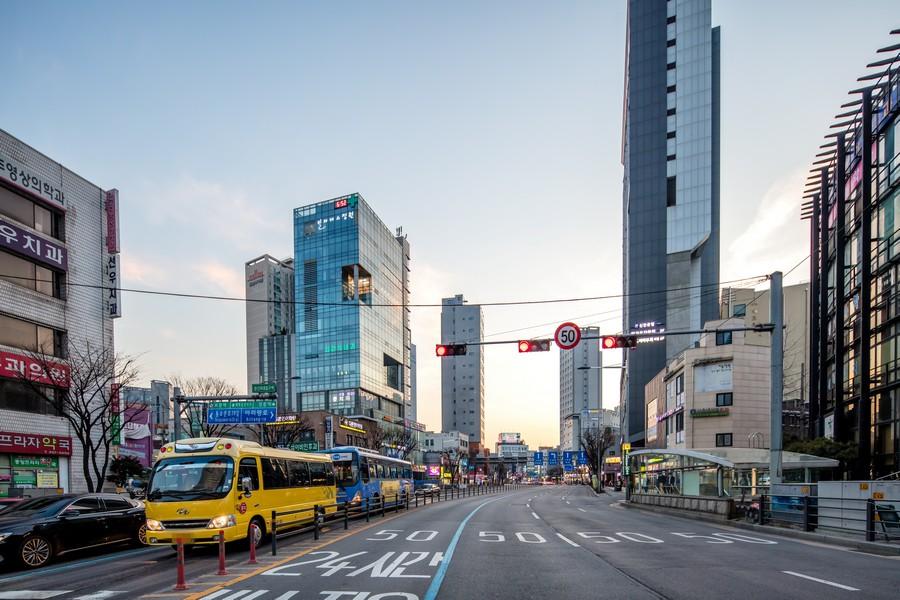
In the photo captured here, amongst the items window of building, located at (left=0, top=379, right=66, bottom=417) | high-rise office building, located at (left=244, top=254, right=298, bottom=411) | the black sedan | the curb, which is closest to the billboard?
Result: window of building, located at (left=0, top=379, right=66, bottom=417)

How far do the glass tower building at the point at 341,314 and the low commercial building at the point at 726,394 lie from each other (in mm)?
67209

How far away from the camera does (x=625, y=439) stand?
65.9 meters

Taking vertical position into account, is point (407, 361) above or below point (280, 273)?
below

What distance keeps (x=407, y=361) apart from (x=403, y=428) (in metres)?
22.0

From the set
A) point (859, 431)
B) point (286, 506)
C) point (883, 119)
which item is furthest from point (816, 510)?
point (883, 119)

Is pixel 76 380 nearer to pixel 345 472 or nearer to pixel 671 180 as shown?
pixel 345 472

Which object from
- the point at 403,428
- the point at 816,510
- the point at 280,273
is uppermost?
the point at 280,273

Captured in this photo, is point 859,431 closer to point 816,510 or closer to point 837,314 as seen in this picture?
point 837,314

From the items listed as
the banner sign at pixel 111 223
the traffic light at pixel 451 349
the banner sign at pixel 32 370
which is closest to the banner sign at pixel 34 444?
the banner sign at pixel 32 370

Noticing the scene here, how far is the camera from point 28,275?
30.2 m

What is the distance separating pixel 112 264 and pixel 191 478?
2540cm

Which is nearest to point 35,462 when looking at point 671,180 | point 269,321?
point 671,180

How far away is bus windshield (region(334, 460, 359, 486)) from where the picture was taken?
93.4ft

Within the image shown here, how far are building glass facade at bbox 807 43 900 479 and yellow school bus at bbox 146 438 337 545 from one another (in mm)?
32345
